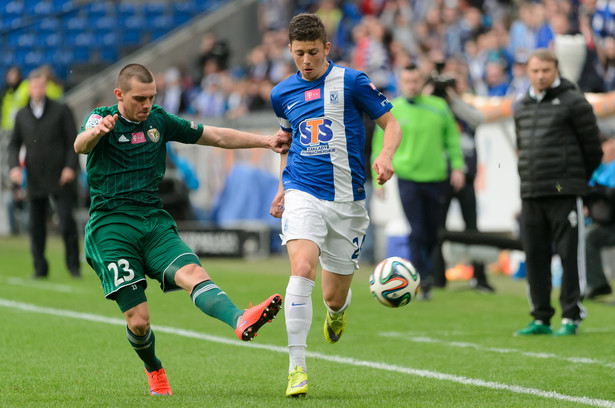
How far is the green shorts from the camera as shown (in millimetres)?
6129

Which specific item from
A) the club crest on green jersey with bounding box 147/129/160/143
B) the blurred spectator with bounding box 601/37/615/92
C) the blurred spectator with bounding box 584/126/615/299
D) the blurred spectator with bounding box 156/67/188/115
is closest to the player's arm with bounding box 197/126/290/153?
the club crest on green jersey with bounding box 147/129/160/143

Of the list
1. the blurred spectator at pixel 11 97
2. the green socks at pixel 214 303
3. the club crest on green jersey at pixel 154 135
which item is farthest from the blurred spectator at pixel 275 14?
the green socks at pixel 214 303

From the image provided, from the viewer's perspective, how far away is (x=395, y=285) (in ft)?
24.0

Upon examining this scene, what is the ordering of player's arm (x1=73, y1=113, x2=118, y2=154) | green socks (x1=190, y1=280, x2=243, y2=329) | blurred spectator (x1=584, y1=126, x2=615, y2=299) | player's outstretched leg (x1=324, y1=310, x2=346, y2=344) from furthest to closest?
blurred spectator (x1=584, y1=126, x2=615, y2=299)
player's outstretched leg (x1=324, y1=310, x2=346, y2=344)
player's arm (x1=73, y1=113, x2=118, y2=154)
green socks (x1=190, y1=280, x2=243, y2=329)

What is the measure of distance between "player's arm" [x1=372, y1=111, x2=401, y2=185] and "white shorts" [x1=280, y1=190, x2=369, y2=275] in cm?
36

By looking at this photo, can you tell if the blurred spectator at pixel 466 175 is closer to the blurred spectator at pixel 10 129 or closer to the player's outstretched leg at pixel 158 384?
the player's outstretched leg at pixel 158 384

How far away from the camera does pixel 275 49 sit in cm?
2369

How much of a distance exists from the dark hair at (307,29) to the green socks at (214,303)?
153 cm

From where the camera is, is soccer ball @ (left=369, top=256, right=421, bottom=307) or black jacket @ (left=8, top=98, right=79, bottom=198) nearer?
soccer ball @ (left=369, top=256, right=421, bottom=307)

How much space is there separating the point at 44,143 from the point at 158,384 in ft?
26.7

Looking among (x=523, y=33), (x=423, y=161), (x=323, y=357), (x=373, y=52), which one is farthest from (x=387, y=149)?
(x=373, y=52)

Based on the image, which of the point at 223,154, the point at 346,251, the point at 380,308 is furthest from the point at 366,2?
the point at 346,251

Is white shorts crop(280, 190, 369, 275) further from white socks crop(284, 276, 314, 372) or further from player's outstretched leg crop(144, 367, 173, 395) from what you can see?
player's outstretched leg crop(144, 367, 173, 395)

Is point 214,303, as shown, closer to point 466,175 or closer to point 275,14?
point 466,175
